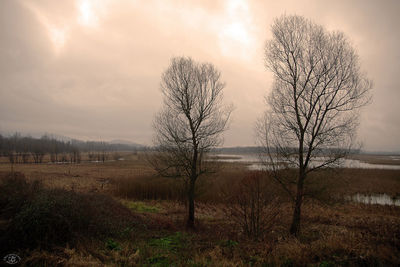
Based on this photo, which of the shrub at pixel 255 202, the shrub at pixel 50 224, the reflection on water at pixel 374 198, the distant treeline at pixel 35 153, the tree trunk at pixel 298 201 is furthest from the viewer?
the distant treeline at pixel 35 153

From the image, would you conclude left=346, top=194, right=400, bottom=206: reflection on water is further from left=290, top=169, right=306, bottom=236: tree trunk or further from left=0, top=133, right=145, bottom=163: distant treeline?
left=0, top=133, right=145, bottom=163: distant treeline

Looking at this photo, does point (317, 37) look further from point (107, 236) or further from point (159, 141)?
point (107, 236)

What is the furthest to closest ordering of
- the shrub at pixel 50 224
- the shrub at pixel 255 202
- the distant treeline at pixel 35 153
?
the distant treeline at pixel 35 153 < the shrub at pixel 255 202 < the shrub at pixel 50 224

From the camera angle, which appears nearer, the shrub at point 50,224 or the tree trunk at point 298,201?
the shrub at point 50,224

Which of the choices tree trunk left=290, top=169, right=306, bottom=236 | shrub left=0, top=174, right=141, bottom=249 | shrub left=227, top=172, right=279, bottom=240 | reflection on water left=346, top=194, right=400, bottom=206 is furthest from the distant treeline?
tree trunk left=290, top=169, right=306, bottom=236

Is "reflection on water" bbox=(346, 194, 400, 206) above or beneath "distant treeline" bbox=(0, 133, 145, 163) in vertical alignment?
beneath

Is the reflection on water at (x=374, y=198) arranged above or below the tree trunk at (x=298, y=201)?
below

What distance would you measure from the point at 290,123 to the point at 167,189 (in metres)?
14.8

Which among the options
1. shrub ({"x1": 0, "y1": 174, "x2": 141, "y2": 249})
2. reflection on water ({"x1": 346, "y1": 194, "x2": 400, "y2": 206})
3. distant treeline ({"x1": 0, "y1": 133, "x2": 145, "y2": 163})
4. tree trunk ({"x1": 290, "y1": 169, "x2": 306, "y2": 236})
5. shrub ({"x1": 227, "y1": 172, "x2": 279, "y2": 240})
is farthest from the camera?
distant treeline ({"x1": 0, "y1": 133, "x2": 145, "y2": 163})

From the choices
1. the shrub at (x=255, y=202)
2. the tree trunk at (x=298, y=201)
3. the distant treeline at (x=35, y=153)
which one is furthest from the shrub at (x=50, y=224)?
the distant treeline at (x=35, y=153)

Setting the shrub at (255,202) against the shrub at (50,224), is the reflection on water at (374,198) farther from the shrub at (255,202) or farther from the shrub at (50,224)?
the shrub at (50,224)

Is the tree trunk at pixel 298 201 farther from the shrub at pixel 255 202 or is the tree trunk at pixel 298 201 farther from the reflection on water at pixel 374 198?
the reflection on water at pixel 374 198

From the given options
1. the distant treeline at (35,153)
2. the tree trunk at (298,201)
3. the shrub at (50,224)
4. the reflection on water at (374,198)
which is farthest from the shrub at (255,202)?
the distant treeline at (35,153)

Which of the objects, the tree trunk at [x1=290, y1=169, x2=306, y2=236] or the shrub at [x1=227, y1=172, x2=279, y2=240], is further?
the tree trunk at [x1=290, y1=169, x2=306, y2=236]
